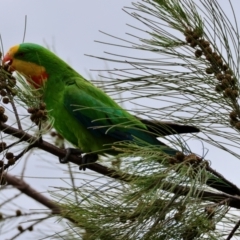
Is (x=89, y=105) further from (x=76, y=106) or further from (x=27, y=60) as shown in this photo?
(x=27, y=60)

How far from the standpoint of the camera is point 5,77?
60.2 inches

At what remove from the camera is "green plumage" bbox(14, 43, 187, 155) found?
229cm

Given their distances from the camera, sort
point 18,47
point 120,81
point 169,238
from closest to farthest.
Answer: point 169,238
point 120,81
point 18,47

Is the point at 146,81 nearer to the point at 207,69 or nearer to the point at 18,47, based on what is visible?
the point at 207,69

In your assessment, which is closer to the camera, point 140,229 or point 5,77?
point 140,229

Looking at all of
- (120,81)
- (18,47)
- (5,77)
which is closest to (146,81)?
(120,81)

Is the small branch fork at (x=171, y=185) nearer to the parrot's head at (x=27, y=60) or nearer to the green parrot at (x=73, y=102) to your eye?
the green parrot at (x=73, y=102)

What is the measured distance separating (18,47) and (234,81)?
4.25 ft

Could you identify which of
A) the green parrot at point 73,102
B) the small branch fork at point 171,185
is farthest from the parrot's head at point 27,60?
the small branch fork at point 171,185

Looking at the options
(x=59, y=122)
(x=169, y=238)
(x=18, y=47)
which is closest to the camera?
(x=169, y=238)

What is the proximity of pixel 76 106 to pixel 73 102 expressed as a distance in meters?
0.06

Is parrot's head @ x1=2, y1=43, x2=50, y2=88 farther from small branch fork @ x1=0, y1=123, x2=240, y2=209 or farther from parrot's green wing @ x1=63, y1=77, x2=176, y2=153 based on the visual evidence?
small branch fork @ x1=0, y1=123, x2=240, y2=209

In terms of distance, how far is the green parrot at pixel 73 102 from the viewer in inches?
89.0

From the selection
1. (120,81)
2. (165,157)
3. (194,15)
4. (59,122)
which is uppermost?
(194,15)
